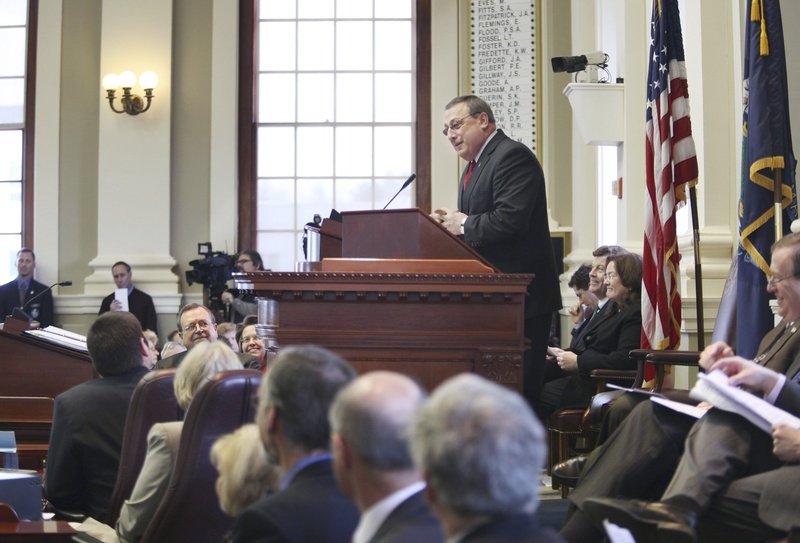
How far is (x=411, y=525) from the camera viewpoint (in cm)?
133

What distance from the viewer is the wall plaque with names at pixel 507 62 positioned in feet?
26.8

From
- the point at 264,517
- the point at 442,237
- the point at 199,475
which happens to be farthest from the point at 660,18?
the point at 264,517

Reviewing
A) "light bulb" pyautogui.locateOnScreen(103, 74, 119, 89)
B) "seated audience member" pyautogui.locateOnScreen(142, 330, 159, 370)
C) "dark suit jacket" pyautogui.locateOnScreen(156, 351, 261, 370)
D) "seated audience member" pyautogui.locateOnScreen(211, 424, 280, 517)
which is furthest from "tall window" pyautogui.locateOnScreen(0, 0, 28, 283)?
"seated audience member" pyautogui.locateOnScreen(211, 424, 280, 517)

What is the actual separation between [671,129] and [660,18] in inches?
19.8

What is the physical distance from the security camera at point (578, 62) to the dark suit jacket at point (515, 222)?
2.47 meters

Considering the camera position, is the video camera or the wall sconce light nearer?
the video camera

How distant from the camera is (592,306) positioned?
5.74 meters

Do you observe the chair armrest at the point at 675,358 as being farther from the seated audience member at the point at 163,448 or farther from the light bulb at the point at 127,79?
the light bulb at the point at 127,79

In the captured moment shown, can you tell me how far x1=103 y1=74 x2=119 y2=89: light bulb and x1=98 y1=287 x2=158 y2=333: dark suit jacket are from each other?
159 centimetres

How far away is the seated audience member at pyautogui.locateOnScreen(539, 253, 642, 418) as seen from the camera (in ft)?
14.5

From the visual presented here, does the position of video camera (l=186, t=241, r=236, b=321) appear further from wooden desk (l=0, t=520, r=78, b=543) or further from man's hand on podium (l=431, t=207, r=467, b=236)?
wooden desk (l=0, t=520, r=78, b=543)

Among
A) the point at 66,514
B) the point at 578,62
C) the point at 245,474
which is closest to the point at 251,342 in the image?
the point at 66,514

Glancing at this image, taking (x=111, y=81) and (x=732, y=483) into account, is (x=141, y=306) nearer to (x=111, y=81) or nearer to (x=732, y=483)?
(x=111, y=81)

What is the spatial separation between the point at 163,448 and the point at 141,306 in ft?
19.1
